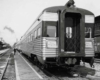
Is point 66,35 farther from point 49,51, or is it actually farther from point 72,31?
point 49,51

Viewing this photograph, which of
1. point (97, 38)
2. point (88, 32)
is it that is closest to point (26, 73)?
point (88, 32)

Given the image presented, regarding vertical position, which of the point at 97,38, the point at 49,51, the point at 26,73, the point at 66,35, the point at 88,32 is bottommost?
the point at 26,73

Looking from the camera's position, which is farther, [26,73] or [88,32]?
[26,73]

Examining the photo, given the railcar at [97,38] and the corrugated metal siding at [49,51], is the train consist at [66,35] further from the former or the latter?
Answer: the railcar at [97,38]

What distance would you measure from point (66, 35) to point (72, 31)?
0.39 m

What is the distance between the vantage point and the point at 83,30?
7.81 m

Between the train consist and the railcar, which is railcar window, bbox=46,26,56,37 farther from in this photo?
the railcar

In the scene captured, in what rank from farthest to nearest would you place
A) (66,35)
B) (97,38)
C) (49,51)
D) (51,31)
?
(97,38)
(66,35)
(51,31)
(49,51)

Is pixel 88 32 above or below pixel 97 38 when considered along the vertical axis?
below

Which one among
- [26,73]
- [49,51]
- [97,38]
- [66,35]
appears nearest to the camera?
[49,51]

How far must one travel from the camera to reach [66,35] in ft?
27.1

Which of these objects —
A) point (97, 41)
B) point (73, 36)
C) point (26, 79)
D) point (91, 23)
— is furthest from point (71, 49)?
point (97, 41)

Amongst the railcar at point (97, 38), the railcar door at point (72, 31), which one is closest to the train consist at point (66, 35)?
the railcar door at point (72, 31)

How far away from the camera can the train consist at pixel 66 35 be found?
7596 mm
